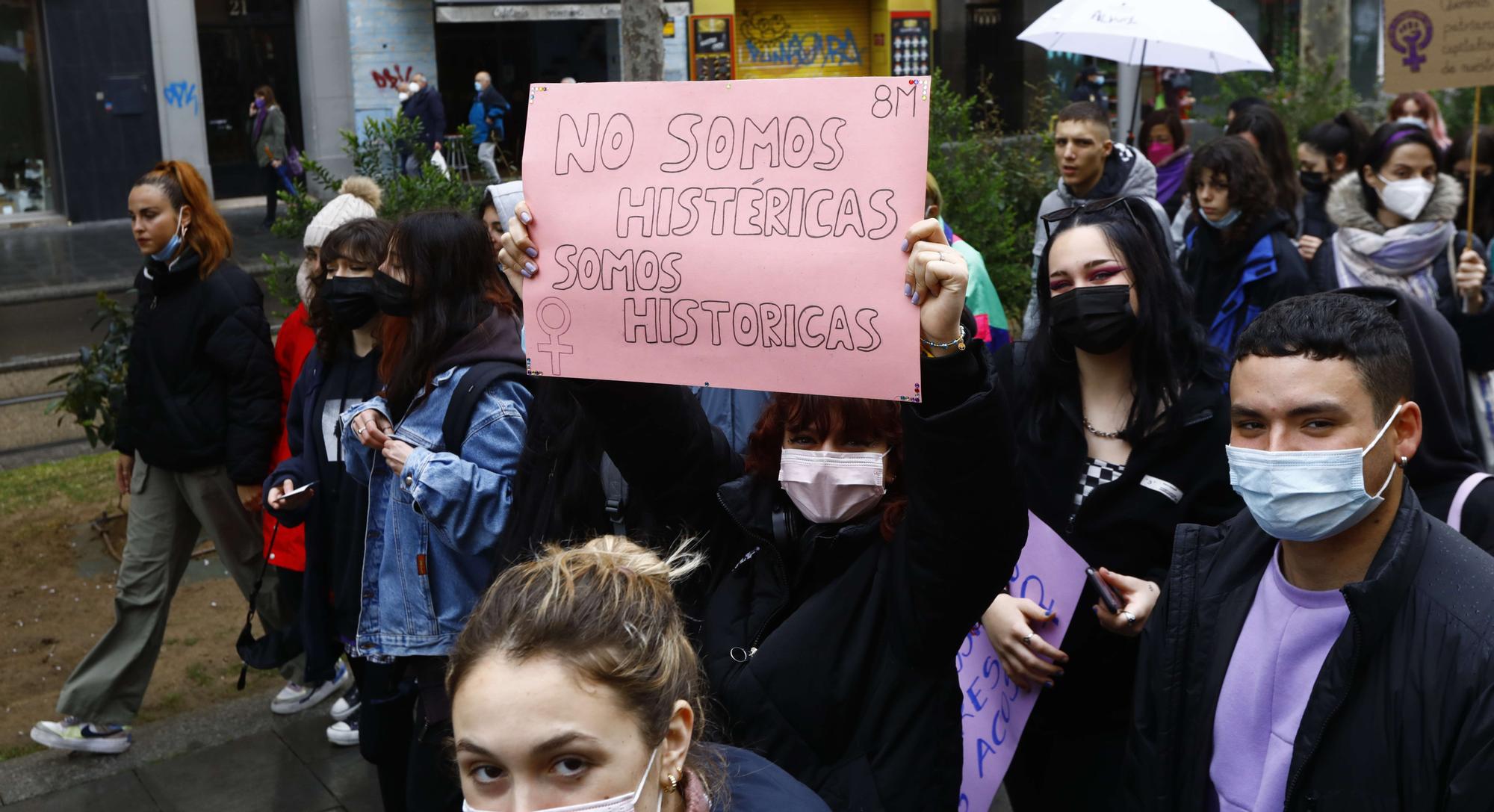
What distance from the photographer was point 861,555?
263cm

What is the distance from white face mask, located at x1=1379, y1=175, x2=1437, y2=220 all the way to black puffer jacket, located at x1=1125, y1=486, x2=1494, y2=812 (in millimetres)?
3837

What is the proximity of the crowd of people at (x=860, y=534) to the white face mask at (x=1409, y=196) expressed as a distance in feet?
2.82

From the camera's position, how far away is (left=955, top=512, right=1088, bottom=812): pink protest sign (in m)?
3.02

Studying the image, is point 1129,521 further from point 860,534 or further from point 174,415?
point 174,415

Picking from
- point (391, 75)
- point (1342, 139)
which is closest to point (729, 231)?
point (1342, 139)

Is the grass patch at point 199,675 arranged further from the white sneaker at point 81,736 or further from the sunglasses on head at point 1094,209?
the sunglasses on head at point 1094,209

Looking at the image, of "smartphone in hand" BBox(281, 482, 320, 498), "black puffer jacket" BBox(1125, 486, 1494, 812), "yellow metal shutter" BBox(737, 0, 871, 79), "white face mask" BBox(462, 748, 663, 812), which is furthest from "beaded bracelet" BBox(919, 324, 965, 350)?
"yellow metal shutter" BBox(737, 0, 871, 79)

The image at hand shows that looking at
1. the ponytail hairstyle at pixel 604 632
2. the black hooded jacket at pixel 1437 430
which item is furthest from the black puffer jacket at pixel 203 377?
the black hooded jacket at pixel 1437 430

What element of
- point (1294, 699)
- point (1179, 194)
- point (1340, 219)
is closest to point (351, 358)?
point (1294, 699)

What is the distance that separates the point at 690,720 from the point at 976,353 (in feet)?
2.47

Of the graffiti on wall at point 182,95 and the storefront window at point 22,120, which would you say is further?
the graffiti on wall at point 182,95

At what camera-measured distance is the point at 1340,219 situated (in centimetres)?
596

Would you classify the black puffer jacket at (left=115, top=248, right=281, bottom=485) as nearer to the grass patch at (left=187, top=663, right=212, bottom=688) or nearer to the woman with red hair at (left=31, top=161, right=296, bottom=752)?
the woman with red hair at (left=31, top=161, right=296, bottom=752)

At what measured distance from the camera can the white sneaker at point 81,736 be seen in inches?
196
